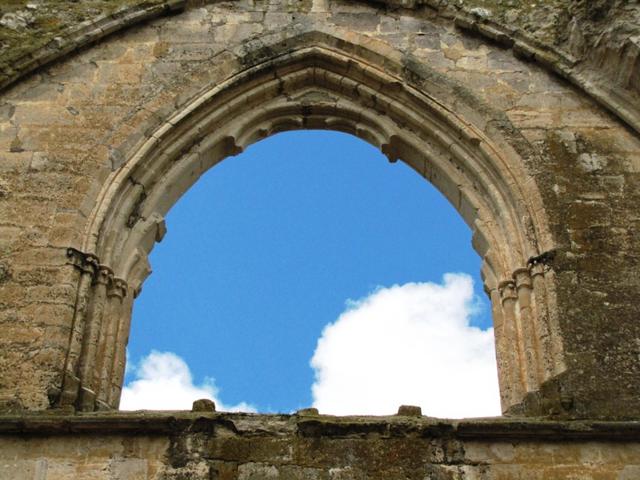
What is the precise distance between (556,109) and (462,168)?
88 cm

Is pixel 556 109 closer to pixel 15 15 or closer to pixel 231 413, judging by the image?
pixel 231 413

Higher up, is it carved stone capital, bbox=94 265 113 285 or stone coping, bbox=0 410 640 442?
carved stone capital, bbox=94 265 113 285

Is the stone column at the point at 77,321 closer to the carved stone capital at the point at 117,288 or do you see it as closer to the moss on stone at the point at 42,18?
the carved stone capital at the point at 117,288

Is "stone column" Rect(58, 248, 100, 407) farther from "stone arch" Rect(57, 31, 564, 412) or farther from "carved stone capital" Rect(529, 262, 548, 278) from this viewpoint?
"carved stone capital" Rect(529, 262, 548, 278)

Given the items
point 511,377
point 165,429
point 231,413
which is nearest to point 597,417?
point 511,377

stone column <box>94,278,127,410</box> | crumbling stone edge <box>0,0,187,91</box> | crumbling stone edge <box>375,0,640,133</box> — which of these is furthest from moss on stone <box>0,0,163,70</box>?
crumbling stone edge <box>375,0,640,133</box>

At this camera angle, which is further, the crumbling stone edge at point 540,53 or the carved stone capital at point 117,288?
the crumbling stone edge at point 540,53

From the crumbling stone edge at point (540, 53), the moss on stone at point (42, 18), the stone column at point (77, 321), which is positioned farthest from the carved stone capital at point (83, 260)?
the crumbling stone edge at point (540, 53)

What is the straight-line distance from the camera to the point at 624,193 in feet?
24.1

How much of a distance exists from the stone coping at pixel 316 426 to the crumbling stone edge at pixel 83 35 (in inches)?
125

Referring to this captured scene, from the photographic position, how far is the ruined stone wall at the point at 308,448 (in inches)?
231

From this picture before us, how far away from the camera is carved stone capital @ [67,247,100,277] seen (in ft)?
22.7

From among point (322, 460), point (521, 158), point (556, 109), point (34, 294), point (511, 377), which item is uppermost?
point (556, 109)

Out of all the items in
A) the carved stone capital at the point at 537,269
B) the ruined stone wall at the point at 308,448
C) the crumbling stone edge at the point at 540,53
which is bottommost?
the ruined stone wall at the point at 308,448
